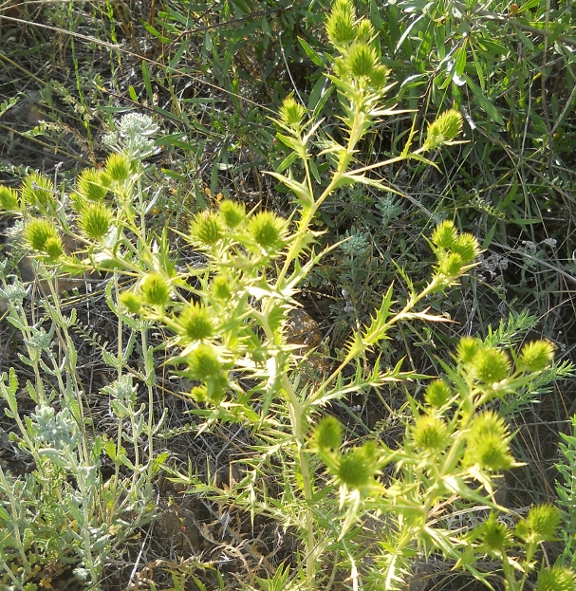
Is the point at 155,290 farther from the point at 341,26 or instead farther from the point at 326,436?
the point at 341,26

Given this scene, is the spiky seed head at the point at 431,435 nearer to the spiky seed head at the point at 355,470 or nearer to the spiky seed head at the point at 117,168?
the spiky seed head at the point at 355,470

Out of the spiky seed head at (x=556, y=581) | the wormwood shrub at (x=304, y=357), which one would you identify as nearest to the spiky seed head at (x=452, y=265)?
the wormwood shrub at (x=304, y=357)

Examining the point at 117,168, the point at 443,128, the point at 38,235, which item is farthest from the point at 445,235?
the point at 38,235

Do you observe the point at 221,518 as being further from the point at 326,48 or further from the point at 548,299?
the point at 326,48

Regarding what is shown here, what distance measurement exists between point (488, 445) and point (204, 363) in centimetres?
41

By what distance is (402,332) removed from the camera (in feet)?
6.93

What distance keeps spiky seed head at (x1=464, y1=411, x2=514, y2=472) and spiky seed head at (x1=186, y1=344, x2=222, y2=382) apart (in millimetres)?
381

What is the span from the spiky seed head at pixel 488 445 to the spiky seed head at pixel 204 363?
1.25 feet

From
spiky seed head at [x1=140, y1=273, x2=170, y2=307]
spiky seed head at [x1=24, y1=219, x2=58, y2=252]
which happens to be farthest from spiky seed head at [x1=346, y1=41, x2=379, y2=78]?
spiky seed head at [x1=24, y1=219, x2=58, y2=252]

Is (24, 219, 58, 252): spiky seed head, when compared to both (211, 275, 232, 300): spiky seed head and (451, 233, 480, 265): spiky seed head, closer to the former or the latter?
(211, 275, 232, 300): spiky seed head

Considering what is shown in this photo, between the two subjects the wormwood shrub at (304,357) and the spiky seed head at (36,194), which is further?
the spiky seed head at (36,194)

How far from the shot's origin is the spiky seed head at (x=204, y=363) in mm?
1038

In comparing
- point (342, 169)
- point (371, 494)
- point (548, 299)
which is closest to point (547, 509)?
point (371, 494)

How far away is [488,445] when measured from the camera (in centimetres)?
101
